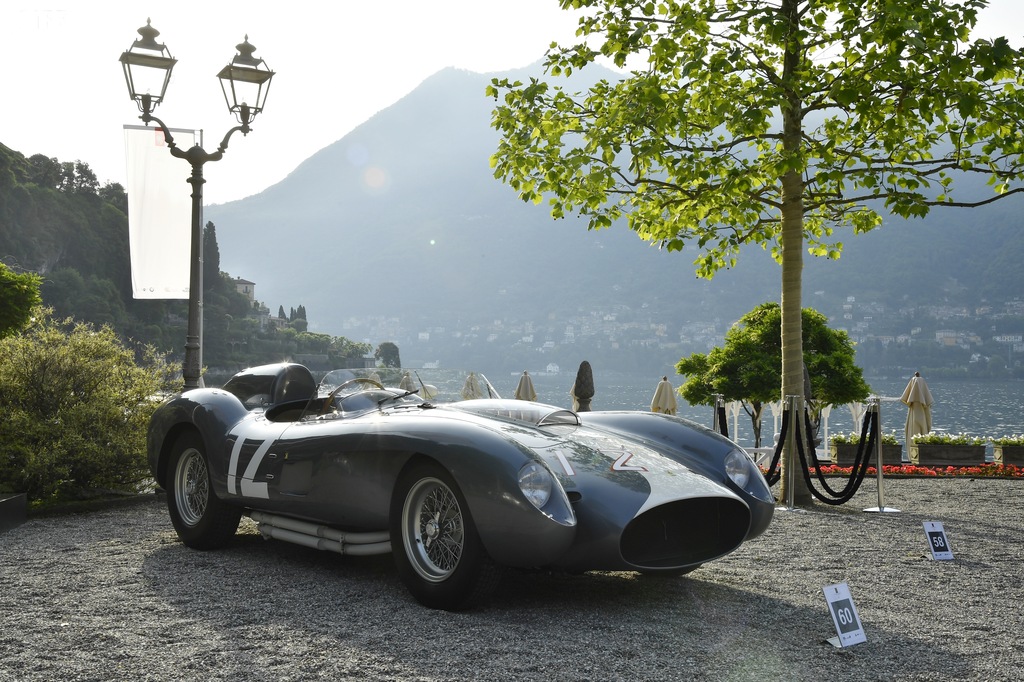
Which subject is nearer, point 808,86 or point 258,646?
point 258,646

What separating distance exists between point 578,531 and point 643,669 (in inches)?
33.8

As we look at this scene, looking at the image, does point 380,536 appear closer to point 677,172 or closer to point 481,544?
point 481,544

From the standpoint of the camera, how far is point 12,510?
7652 millimetres

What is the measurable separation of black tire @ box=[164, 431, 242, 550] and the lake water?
65.8m

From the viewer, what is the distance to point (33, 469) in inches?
334

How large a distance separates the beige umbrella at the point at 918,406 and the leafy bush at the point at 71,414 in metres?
12.2

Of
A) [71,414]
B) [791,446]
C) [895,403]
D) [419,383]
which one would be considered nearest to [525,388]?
[791,446]

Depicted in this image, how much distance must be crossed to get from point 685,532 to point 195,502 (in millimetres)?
3663

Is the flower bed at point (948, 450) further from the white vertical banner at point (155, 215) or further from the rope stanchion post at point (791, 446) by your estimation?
the white vertical banner at point (155, 215)

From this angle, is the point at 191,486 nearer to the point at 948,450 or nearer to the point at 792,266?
the point at 792,266

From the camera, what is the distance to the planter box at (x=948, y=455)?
587 inches

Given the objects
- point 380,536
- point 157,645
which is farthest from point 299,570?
point 157,645

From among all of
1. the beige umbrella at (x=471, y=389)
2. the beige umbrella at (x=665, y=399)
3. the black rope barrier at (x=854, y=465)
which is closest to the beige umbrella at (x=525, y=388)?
the beige umbrella at (x=665, y=399)

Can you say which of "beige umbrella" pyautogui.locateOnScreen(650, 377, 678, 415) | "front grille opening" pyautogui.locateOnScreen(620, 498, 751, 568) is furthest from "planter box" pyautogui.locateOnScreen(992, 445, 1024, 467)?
"front grille opening" pyautogui.locateOnScreen(620, 498, 751, 568)
